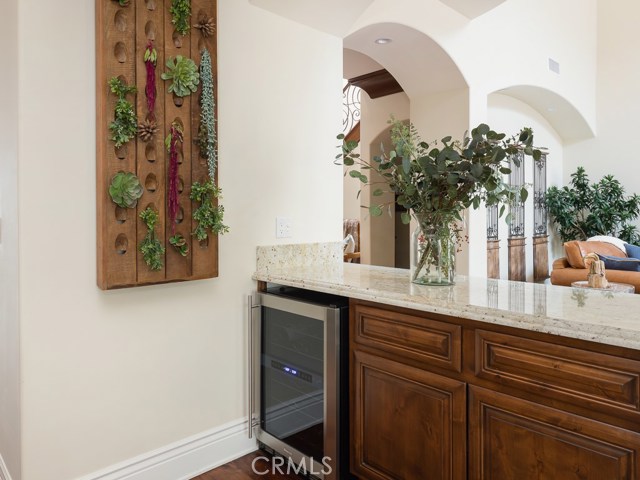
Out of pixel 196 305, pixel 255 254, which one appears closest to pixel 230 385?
pixel 196 305

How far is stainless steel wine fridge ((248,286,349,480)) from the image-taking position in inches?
77.0

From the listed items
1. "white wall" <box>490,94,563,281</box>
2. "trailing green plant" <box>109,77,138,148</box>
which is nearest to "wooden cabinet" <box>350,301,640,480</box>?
"trailing green plant" <box>109,77,138,148</box>

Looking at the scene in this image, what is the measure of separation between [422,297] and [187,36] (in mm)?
1513

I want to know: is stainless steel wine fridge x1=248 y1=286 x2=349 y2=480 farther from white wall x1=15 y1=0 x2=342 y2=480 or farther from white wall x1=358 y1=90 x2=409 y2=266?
white wall x1=358 y1=90 x2=409 y2=266

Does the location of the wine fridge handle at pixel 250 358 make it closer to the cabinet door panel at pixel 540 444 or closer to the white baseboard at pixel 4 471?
the white baseboard at pixel 4 471

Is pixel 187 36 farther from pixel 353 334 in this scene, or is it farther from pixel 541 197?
pixel 541 197

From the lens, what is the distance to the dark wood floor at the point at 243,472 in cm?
217

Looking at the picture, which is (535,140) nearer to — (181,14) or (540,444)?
(181,14)

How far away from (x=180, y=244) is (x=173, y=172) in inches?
12.2

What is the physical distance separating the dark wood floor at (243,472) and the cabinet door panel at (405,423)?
0.46 m

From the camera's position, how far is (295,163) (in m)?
2.58

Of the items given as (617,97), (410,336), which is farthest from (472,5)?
(617,97)

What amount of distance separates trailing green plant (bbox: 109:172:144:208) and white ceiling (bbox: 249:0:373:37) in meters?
1.18

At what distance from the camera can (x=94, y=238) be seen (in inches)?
73.0
